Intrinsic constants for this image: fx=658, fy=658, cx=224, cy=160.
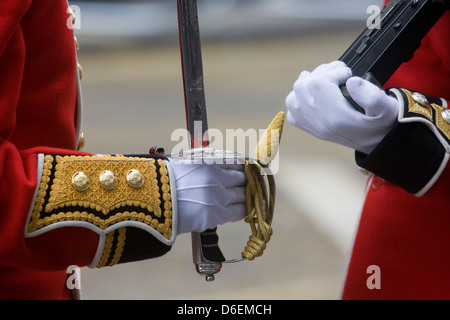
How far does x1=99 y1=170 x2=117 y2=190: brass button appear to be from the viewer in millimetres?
981

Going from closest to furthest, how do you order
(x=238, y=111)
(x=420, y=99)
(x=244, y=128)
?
(x=420, y=99)
(x=244, y=128)
(x=238, y=111)

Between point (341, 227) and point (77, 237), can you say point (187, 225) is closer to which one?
point (77, 237)

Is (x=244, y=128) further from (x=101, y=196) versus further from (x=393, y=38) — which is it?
(x=101, y=196)

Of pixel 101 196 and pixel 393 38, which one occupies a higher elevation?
pixel 393 38

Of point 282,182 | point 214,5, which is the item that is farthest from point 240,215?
point 214,5

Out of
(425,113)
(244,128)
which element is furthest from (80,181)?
(244,128)

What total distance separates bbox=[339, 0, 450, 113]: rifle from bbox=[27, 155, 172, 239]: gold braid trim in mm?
→ 389

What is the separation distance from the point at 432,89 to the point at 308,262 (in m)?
1.54

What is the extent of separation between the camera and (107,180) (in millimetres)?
983

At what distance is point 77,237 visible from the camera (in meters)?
0.97

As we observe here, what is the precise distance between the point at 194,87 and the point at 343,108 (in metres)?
0.25

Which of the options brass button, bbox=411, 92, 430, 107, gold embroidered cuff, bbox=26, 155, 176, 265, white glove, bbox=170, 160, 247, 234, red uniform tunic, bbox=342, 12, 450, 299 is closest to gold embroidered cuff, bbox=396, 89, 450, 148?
brass button, bbox=411, 92, 430, 107

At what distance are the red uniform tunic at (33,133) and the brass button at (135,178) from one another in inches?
2.3

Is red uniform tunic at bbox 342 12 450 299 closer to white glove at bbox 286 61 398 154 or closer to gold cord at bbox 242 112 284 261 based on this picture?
white glove at bbox 286 61 398 154
